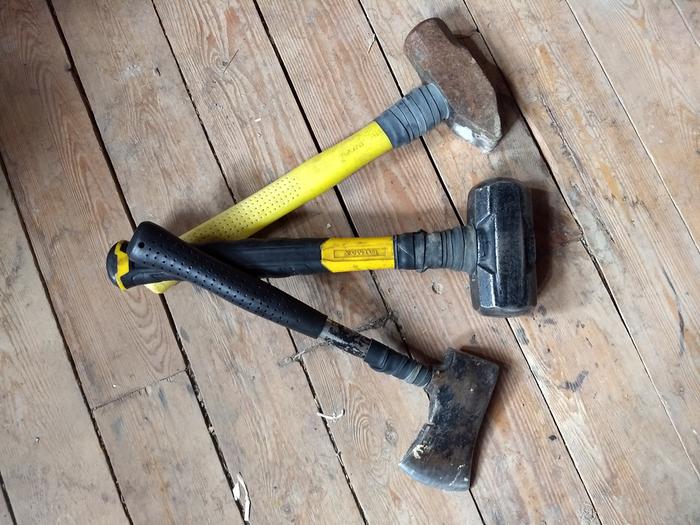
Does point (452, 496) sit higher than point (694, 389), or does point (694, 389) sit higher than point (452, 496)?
point (694, 389)

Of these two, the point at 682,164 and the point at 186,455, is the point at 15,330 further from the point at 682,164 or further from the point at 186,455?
the point at 682,164

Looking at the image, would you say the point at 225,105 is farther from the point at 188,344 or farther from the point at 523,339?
the point at 523,339

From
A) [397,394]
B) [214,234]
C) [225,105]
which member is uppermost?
[225,105]

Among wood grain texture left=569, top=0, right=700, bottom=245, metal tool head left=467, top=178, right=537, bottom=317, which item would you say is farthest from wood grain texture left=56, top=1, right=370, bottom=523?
wood grain texture left=569, top=0, right=700, bottom=245

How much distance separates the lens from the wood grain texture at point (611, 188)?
4.21 feet

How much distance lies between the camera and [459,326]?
1303 millimetres

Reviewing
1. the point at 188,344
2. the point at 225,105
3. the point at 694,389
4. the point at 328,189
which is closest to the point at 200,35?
the point at 225,105

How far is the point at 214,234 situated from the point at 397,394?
1.67 feet

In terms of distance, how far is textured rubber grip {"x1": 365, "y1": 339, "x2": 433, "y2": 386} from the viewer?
3.87 feet

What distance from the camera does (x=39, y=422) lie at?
1.30m

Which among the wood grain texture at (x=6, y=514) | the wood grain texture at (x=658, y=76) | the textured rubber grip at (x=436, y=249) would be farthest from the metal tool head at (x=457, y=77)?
the wood grain texture at (x=6, y=514)

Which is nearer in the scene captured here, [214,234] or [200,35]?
[214,234]

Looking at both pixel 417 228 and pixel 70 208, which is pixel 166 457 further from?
pixel 417 228

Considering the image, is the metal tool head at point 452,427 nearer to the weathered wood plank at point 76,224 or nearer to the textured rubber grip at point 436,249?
the textured rubber grip at point 436,249
